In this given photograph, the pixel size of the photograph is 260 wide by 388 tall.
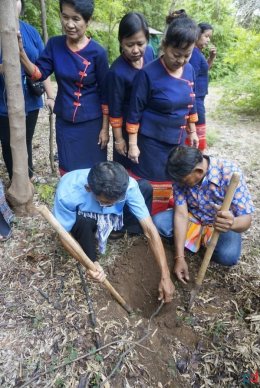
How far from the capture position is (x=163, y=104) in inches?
101

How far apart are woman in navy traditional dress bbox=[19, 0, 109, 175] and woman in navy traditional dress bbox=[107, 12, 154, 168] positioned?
0.15 metres

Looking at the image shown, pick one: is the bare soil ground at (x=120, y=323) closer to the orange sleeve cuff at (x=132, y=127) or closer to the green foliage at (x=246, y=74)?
the orange sleeve cuff at (x=132, y=127)

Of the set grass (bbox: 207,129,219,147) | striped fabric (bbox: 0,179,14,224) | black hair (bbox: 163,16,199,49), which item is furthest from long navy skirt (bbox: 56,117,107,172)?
grass (bbox: 207,129,219,147)

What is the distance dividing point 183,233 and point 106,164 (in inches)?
38.8

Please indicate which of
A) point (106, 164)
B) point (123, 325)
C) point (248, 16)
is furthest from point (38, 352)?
point (248, 16)

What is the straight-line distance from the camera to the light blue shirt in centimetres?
226

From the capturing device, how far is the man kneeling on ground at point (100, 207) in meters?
1.99

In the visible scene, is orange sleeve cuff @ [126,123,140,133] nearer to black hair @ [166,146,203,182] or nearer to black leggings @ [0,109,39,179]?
black hair @ [166,146,203,182]

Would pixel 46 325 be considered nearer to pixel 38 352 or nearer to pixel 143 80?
pixel 38 352

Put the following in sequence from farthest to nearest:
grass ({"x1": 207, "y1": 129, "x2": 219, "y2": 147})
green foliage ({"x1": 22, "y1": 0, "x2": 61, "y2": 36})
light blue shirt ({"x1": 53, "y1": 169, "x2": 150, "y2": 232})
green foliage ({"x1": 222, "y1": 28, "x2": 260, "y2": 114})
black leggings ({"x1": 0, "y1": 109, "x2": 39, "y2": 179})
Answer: green foliage ({"x1": 22, "y1": 0, "x2": 61, "y2": 36}) < green foliage ({"x1": 222, "y1": 28, "x2": 260, "y2": 114}) < grass ({"x1": 207, "y1": 129, "x2": 219, "y2": 147}) < black leggings ({"x1": 0, "y1": 109, "x2": 39, "y2": 179}) < light blue shirt ({"x1": 53, "y1": 169, "x2": 150, "y2": 232})

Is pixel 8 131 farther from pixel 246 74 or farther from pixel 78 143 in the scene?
pixel 246 74

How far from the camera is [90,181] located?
2021 millimetres

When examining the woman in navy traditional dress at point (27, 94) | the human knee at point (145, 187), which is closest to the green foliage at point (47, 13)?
the woman in navy traditional dress at point (27, 94)

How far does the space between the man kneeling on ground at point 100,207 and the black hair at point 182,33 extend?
3.22 feet
